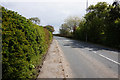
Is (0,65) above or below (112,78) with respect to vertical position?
above

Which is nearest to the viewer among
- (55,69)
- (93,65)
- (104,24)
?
(55,69)

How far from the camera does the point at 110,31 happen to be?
15.7 meters

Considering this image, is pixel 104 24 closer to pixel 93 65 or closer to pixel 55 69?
pixel 93 65

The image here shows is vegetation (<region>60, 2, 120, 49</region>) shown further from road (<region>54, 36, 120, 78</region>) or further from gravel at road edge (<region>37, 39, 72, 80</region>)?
gravel at road edge (<region>37, 39, 72, 80</region>)

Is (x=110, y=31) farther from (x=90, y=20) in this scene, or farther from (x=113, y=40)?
(x=90, y=20)

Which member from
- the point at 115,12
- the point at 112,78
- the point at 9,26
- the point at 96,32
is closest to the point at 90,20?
the point at 96,32

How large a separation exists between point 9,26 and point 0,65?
1199mm

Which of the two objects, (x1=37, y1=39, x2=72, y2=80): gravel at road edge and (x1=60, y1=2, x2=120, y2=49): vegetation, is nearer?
(x1=37, y1=39, x2=72, y2=80): gravel at road edge

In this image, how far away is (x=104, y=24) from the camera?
800 inches

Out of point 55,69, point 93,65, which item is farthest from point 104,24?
point 55,69

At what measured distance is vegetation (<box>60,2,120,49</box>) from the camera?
1491 centimetres

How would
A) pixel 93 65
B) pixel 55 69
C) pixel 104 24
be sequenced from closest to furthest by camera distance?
1. pixel 55 69
2. pixel 93 65
3. pixel 104 24

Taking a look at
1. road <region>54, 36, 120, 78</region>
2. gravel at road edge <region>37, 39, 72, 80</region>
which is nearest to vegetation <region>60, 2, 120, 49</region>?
road <region>54, 36, 120, 78</region>

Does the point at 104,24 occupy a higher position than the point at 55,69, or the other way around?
the point at 104,24
